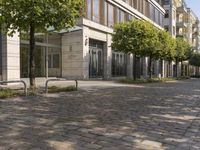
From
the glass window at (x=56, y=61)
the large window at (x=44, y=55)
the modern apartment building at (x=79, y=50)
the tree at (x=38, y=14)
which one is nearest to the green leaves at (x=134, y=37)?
the modern apartment building at (x=79, y=50)

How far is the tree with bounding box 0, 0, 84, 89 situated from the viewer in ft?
42.0

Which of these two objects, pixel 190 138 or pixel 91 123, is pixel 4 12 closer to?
pixel 91 123

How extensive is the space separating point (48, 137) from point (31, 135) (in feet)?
1.18

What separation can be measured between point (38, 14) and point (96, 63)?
1955 centimetres

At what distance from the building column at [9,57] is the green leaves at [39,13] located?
16.5 ft

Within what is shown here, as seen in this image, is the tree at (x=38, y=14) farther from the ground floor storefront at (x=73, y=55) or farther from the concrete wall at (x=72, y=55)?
the concrete wall at (x=72, y=55)

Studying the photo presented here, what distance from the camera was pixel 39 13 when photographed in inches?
504

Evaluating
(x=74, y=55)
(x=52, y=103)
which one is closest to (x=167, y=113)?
(x=52, y=103)

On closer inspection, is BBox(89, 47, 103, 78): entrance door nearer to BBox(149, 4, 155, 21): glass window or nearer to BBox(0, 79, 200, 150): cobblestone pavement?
BBox(149, 4, 155, 21): glass window

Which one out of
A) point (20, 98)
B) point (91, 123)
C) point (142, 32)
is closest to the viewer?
point (91, 123)

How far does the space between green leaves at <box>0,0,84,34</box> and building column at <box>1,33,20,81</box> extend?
504cm

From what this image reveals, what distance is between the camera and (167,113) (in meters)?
9.20

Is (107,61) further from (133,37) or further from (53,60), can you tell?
(133,37)

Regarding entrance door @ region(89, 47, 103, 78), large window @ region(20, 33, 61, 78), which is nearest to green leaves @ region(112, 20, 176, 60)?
entrance door @ region(89, 47, 103, 78)
